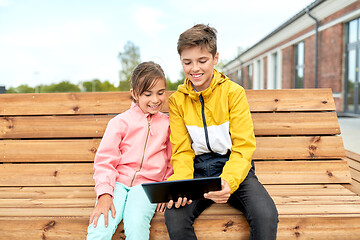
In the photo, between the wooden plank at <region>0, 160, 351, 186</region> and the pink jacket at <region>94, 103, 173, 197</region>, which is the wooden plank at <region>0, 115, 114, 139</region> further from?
the pink jacket at <region>94, 103, 173, 197</region>

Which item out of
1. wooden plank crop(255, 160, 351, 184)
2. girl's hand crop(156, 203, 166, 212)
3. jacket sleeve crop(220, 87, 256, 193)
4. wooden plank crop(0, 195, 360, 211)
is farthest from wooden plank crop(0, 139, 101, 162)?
wooden plank crop(255, 160, 351, 184)

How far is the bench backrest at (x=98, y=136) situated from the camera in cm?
255

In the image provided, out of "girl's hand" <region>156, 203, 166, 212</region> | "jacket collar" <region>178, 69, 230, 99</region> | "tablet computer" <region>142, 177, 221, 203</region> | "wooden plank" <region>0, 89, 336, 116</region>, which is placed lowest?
"girl's hand" <region>156, 203, 166, 212</region>

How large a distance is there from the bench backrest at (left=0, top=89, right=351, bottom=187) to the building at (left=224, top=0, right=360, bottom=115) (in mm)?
11108

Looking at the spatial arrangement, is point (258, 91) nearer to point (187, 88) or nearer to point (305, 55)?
point (187, 88)

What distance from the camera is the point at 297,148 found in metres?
2.58

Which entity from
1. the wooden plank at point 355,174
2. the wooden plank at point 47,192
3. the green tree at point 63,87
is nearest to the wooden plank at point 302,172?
the wooden plank at point 355,174

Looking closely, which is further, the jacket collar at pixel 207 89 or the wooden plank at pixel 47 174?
the wooden plank at pixel 47 174

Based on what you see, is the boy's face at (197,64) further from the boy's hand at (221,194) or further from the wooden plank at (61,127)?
the wooden plank at (61,127)

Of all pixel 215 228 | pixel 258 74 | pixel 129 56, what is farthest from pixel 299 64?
pixel 129 56

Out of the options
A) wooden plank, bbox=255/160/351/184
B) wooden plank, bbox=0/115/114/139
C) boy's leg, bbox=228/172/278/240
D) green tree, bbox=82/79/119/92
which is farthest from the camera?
green tree, bbox=82/79/119/92

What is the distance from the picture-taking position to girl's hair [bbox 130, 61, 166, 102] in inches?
82.0

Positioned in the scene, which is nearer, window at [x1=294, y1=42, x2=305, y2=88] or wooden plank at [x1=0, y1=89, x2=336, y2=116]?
wooden plank at [x1=0, y1=89, x2=336, y2=116]

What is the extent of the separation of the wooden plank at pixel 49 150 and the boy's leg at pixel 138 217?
32.8 inches
